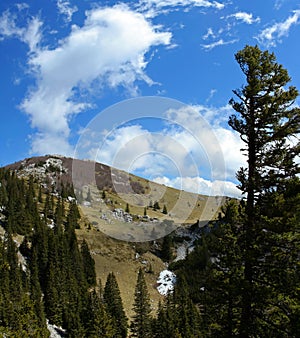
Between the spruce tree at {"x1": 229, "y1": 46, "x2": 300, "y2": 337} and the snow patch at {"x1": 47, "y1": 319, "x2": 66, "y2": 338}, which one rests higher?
the spruce tree at {"x1": 229, "y1": 46, "x2": 300, "y2": 337}

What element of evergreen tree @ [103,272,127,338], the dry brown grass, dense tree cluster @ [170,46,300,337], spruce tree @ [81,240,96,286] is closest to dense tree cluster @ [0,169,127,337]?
spruce tree @ [81,240,96,286]

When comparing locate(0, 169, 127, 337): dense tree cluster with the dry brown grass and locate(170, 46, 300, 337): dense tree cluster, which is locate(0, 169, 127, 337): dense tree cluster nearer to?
the dry brown grass

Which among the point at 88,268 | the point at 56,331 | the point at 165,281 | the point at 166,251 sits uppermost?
the point at 166,251

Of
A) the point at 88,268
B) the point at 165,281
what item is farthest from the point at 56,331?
the point at 165,281

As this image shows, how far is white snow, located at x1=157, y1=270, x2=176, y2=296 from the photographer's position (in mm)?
129625

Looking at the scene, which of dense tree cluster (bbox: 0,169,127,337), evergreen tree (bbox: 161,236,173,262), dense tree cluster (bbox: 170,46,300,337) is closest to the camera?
dense tree cluster (bbox: 170,46,300,337)

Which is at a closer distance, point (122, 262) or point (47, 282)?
point (47, 282)

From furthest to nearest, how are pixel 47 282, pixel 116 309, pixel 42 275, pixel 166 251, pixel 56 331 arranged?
pixel 166 251 → pixel 42 275 → pixel 47 282 → pixel 116 309 → pixel 56 331

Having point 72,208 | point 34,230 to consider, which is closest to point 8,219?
point 34,230

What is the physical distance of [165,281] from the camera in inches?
5384

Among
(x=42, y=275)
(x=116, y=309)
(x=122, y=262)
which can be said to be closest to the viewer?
(x=116, y=309)

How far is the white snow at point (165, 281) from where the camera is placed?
425 feet

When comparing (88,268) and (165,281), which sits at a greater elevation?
(88,268)

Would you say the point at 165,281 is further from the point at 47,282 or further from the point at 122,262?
the point at 47,282
